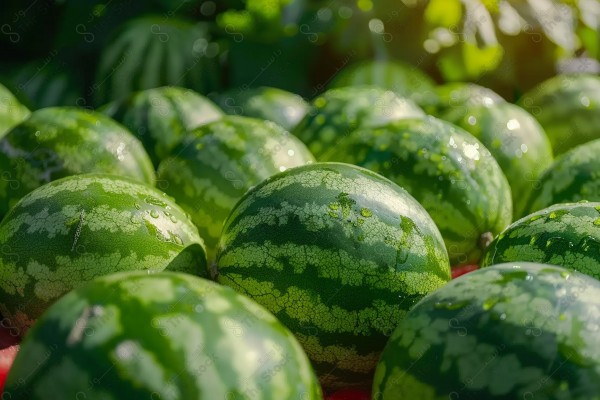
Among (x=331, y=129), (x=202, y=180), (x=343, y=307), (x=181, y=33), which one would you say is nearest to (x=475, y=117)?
(x=331, y=129)

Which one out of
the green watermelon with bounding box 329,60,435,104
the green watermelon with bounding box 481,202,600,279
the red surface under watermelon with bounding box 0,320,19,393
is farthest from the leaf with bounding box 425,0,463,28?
Answer: the red surface under watermelon with bounding box 0,320,19,393

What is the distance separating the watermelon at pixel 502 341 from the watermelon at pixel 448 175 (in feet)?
2.34

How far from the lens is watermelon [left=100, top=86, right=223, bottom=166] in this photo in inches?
102

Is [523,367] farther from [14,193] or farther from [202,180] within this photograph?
[14,193]

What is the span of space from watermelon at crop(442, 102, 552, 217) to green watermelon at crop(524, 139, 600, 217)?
13cm

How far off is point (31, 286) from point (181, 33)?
101 inches

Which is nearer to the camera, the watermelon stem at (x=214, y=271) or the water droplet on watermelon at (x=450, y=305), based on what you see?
the water droplet on watermelon at (x=450, y=305)

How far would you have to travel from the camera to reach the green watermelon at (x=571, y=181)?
6.61 ft

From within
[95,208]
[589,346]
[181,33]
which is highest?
[589,346]

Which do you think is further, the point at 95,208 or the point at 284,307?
the point at 95,208

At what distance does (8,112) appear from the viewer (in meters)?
2.62

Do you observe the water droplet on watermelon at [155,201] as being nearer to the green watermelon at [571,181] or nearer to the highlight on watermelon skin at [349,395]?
the highlight on watermelon skin at [349,395]

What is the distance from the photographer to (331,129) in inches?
99.7

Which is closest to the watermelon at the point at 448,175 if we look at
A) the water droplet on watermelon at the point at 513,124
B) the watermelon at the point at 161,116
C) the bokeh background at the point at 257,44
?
the water droplet on watermelon at the point at 513,124
